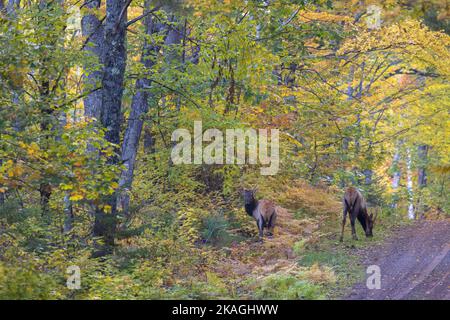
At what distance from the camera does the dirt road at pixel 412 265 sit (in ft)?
34.5

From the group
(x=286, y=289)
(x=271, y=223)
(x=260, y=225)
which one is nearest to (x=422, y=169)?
(x=271, y=223)

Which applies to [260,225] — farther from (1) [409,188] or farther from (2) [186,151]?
(1) [409,188]

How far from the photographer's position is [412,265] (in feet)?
43.1

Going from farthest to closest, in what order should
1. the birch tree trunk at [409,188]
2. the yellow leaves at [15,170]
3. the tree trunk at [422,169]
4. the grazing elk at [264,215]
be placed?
the tree trunk at [422,169] → the birch tree trunk at [409,188] → the grazing elk at [264,215] → the yellow leaves at [15,170]

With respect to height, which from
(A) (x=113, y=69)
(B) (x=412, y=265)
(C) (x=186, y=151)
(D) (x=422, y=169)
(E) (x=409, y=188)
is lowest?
(B) (x=412, y=265)

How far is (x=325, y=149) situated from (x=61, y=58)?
11402 millimetres

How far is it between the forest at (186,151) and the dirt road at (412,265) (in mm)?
352

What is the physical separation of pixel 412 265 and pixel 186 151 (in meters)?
7.48

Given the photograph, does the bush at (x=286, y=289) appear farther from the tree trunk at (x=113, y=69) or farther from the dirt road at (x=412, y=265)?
the tree trunk at (x=113, y=69)

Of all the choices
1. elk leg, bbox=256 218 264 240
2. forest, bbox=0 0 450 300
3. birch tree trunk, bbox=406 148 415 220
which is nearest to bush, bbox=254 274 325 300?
forest, bbox=0 0 450 300

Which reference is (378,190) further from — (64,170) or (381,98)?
(64,170)

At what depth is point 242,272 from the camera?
508 inches

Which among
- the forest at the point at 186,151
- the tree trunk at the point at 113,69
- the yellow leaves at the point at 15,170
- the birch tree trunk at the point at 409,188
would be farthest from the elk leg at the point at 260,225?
the birch tree trunk at the point at 409,188
